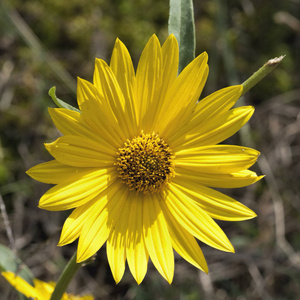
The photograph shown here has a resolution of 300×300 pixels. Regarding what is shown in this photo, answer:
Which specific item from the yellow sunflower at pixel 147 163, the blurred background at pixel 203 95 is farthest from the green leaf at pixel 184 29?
the blurred background at pixel 203 95

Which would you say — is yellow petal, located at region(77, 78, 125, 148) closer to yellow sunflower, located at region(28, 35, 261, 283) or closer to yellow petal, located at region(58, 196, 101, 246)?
yellow sunflower, located at region(28, 35, 261, 283)

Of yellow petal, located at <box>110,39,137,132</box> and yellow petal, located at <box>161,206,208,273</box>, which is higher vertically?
yellow petal, located at <box>110,39,137,132</box>

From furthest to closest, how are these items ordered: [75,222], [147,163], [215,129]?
[147,163], [215,129], [75,222]

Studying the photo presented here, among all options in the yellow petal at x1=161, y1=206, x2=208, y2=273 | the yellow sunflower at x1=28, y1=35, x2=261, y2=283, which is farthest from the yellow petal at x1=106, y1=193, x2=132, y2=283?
the yellow petal at x1=161, y1=206, x2=208, y2=273

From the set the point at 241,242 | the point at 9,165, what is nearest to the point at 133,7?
the point at 9,165

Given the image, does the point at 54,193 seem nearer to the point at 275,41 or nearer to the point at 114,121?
the point at 114,121

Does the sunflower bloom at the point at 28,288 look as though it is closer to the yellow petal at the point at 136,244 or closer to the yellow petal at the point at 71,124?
the yellow petal at the point at 136,244

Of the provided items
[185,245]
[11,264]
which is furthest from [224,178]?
[11,264]

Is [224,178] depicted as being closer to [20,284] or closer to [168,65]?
[168,65]
